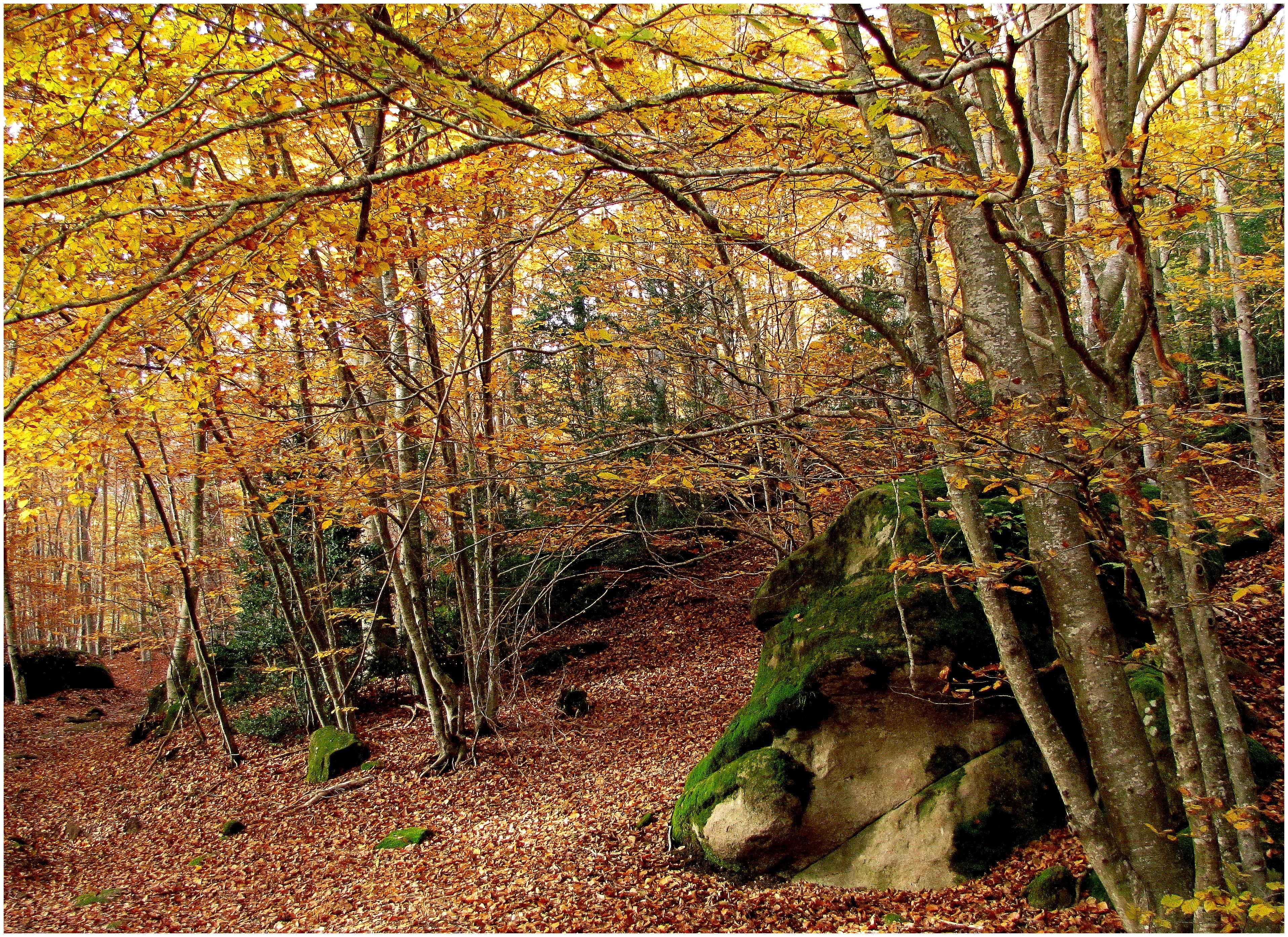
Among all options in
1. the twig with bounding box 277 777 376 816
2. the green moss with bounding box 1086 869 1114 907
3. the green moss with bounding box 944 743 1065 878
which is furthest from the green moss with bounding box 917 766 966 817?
the twig with bounding box 277 777 376 816

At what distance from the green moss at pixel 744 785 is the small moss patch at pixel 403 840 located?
2.66 meters

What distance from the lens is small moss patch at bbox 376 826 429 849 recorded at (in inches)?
256

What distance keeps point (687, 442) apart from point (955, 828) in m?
3.70

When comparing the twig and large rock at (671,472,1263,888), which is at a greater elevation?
large rock at (671,472,1263,888)

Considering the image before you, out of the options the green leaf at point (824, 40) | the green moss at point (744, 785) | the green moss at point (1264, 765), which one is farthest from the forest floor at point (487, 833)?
the green leaf at point (824, 40)

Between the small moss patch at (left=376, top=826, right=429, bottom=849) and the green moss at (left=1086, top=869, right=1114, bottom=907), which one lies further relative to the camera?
the small moss patch at (left=376, top=826, right=429, bottom=849)

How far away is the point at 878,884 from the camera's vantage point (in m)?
4.73

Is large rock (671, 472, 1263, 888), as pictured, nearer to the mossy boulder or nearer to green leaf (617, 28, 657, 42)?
green leaf (617, 28, 657, 42)

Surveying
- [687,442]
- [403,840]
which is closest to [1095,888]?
[687,442]

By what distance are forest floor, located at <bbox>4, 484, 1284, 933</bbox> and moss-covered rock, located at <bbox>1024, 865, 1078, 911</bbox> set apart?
0.06m

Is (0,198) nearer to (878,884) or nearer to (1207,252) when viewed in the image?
(878,884)

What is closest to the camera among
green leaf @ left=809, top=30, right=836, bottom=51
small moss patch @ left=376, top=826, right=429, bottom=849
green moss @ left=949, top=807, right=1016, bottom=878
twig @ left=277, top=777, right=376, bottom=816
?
green leaf @ left=809, top=30, right=836, bottom=51

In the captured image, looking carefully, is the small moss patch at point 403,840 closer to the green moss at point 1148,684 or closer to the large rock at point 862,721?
the large rock at point 862,721

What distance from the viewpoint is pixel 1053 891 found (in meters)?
4.12
